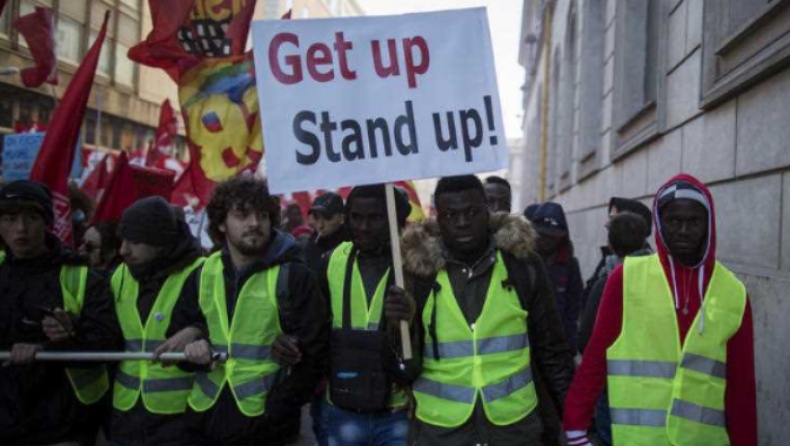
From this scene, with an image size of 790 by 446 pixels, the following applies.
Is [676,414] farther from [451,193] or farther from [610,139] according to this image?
[610,139]

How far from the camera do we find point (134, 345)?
339 cm

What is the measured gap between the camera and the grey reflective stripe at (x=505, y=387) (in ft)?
9.45

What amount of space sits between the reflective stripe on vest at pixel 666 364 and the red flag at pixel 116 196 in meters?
3.83

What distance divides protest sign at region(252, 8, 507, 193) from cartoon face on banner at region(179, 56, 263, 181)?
3567 millimetres

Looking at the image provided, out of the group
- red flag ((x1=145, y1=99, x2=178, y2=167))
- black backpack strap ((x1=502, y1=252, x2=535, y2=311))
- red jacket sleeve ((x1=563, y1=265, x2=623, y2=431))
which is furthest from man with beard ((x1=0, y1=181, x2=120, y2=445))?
red flag ((x1=145, y1=99, x2=178, y2=167))

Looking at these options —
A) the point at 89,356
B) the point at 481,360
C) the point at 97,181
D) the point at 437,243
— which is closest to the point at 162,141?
the point at 97,181

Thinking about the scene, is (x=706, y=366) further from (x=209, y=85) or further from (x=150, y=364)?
(x=209, y=85)

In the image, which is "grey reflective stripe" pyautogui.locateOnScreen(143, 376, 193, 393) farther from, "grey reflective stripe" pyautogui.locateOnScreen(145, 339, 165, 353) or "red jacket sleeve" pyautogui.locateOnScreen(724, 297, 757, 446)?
"red jacket sleeve" pyautogui.locateOnScreen(724, 297, 757, 446)

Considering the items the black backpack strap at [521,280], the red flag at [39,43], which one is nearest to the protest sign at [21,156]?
the red flag at [39,43]

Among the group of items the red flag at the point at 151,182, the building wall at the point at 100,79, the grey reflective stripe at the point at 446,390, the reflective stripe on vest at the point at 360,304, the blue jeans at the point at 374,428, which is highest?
the building wall at the point at 100,79

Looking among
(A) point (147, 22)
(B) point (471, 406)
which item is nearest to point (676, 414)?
(B) point (471, 406)

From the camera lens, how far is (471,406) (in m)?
2.87

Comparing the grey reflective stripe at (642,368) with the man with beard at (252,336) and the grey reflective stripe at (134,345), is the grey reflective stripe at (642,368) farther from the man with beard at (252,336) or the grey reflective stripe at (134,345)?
the grey reflective stripe at (134,345)

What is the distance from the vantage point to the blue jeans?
3.33m
